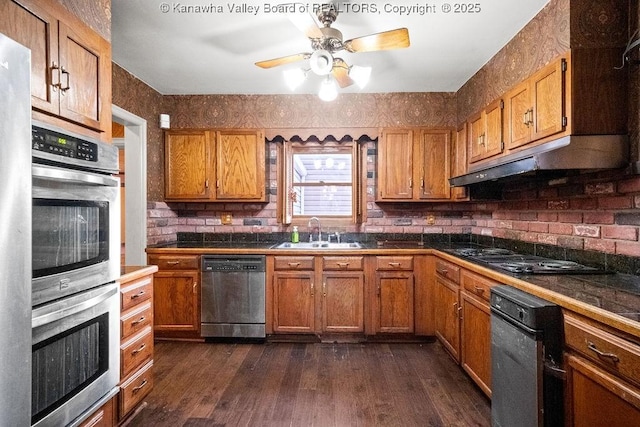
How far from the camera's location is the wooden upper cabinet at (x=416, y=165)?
367cm

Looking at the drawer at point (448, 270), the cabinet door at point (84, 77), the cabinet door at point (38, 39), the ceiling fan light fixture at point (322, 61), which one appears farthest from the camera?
the drawer at point (448, 270)

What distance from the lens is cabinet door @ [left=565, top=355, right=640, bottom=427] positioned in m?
1.15

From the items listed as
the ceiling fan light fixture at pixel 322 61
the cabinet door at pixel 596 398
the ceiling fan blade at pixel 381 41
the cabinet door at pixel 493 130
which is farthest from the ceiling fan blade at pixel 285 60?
the cabinet door at pixel 596 398

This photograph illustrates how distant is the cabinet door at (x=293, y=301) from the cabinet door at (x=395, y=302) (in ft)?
2.05

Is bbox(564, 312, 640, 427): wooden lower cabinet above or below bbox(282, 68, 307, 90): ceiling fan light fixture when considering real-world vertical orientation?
below

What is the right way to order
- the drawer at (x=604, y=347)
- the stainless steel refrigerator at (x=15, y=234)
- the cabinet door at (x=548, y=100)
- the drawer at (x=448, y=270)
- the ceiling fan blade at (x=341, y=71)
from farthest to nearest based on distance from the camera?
the drawer at (x=448, y=270), the ceiling fan blade at (x=341, y=71), the cabinet door at (x=548, y=100), the drawer at (x=604, y=347), the stainless steel refrigerator at (x=15, y=234)

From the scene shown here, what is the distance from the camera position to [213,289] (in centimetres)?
328

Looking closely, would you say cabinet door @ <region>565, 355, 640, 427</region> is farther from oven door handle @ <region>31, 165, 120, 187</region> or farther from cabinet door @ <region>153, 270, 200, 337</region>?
cabinet door @ <region>153, 270, 200, 337</region>

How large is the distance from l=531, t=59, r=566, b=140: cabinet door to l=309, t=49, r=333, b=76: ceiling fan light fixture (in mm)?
1284

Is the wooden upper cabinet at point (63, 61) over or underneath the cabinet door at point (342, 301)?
over

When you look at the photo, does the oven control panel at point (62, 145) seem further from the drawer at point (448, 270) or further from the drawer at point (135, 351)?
the drawer at point (448, 270)

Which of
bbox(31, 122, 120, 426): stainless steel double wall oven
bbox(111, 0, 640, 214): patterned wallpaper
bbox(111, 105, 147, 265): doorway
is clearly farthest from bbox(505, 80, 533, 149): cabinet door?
bbox(111, 105, 147, 265): doorway

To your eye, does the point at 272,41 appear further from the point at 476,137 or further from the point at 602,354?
the point at 602,354

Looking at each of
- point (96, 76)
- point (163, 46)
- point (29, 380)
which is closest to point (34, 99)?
point (96, 76)
